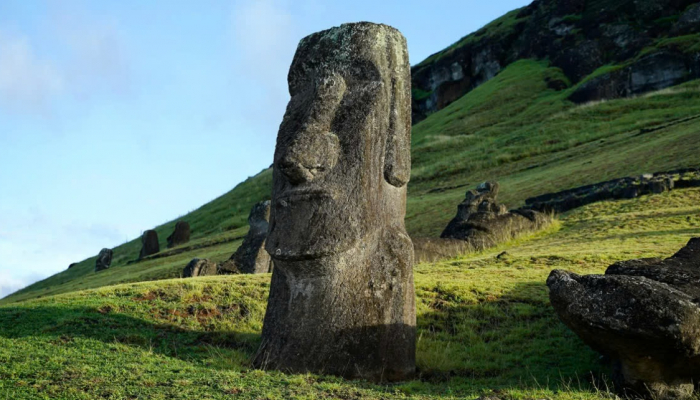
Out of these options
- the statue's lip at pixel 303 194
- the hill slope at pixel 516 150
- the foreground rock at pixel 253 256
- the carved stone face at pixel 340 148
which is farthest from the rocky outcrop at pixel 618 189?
the statue's lip at pixel 303 194

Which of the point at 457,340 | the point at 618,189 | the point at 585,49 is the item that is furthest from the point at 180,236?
the point at 585,49

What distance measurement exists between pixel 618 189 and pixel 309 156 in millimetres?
24667

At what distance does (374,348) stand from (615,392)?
117 inches

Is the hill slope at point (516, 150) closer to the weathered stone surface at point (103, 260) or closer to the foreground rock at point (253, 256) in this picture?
the weathered stone surface at point (103, 260)

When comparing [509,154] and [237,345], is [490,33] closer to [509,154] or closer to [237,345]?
[509,154]

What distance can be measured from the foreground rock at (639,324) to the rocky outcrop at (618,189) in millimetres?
22925

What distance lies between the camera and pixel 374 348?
9.93m

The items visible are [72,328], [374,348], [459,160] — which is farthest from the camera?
[459,160]

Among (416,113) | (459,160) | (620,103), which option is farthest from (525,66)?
(459,160)

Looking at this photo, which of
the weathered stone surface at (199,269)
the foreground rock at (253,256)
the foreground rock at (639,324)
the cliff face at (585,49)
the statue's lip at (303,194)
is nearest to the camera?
the foreground rock at (639,324)

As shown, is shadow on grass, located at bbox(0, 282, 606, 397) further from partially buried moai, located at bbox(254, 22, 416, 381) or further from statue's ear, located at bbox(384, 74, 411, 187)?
statue's ear, located at bbox(384, 74, 411, 187)

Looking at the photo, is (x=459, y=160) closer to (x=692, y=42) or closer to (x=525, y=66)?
(x=692, y=42)

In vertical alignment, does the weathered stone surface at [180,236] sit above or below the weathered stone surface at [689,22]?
below

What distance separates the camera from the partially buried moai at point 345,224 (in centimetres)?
984
